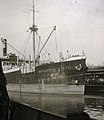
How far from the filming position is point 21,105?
17.0 feet

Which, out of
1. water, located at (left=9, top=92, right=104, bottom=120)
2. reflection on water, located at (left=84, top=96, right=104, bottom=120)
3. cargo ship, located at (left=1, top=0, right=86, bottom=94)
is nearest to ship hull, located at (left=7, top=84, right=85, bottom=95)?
cargo ship, located at (left=1, top=0, right=86, bottom=94)

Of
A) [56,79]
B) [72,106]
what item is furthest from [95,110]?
[56,79]

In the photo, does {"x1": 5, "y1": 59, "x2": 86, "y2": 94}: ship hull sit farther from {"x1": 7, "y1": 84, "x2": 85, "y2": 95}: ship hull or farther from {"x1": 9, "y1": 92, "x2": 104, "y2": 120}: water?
{"x1": 9, "y1": 92, "x2": 104, "y2": 120}: water

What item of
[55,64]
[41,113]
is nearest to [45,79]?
[55,64]

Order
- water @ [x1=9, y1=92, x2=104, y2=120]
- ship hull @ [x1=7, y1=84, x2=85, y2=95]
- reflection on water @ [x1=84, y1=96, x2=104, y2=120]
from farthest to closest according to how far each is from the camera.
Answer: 1. ship hull @ [x1=7, y1=84, x2=85, y2=95]
2. water @ [x1=9, y1=92, x2=104, y2=120]
3. reflection on water @ [x1=84, y1=96, x2=104, y2=120]

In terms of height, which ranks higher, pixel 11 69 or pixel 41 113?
pixel 11 69

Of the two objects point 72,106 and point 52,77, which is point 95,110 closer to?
point 72,106

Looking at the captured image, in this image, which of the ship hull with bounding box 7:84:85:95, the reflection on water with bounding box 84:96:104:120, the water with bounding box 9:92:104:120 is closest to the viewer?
the reflection on water with bounding box 84:96:104:120

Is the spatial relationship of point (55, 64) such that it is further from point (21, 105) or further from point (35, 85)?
point (21, 105)

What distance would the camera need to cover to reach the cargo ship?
3269 centimetres

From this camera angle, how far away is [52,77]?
1374 inches

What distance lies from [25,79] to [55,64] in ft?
25.2

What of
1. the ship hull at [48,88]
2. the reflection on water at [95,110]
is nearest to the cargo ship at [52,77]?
the ship hull at [48,88]

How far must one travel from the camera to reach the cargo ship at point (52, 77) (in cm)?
3269
